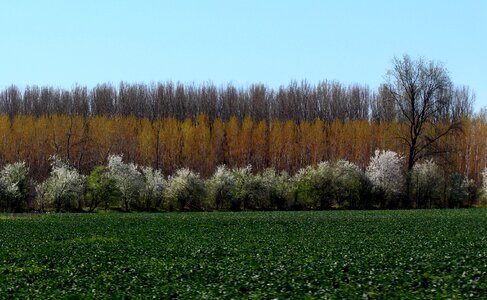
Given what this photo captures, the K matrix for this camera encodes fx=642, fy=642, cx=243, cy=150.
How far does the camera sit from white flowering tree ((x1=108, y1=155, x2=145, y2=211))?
6800 cm

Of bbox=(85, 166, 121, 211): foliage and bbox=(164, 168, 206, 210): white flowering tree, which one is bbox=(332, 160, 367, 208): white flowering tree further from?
bbox=(85, 166, 121, 211): foliage

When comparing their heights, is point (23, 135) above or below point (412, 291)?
above

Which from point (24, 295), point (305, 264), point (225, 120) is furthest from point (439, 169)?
point (24, 295)

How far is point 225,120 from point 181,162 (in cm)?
1830

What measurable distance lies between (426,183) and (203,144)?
3582cm

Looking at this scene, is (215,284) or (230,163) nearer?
(215,284)

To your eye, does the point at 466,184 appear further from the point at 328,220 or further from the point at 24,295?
the point at 24,295

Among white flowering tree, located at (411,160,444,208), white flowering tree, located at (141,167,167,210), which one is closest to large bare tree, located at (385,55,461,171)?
white flowering tree, located at (411,160,444,208)

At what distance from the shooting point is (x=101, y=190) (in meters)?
67.1

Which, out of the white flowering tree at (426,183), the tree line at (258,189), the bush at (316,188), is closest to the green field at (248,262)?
the tree line at (258,189)

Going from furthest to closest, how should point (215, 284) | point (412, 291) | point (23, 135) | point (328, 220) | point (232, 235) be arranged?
point (23, 135)
point (328, 220)
point (232, 235)
point (215, 284)
point (412, 291)

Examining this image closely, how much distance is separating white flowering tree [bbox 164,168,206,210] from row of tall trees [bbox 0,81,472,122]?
38.1 meters

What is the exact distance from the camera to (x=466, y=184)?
7244cm

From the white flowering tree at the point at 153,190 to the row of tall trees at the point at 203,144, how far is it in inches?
874
